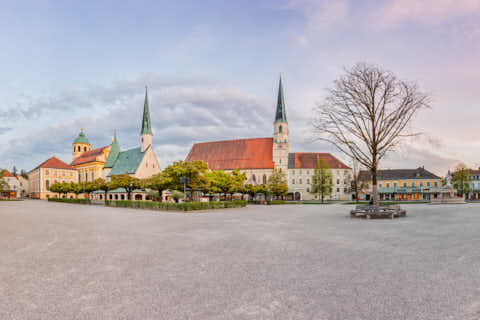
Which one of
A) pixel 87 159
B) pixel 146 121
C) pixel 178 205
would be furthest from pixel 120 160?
pixel 178 205

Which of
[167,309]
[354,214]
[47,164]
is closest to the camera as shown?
[167,309]

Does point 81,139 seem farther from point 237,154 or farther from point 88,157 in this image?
point 237,154

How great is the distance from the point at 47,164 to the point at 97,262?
330 ft

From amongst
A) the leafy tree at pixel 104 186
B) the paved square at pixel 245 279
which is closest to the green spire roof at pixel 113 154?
the leafy tree at pixel 104 186

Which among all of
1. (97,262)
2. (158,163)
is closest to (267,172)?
(158,163)

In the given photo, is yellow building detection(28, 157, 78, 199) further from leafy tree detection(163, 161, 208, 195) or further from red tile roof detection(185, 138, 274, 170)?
leafy tree detection(163, 161, 208, 195)

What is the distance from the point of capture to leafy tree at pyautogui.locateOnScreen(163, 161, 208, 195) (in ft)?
106

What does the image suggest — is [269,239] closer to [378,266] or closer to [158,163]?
[378,266]

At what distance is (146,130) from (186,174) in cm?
5060

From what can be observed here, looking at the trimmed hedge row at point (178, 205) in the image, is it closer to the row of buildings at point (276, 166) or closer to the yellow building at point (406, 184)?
the row of buildings at point (276, 166)

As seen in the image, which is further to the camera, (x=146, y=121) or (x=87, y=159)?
(x=87, y=159)

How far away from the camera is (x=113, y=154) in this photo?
289 feet

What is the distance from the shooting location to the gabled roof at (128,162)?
75.9 metres

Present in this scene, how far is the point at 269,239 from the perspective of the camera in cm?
1059
